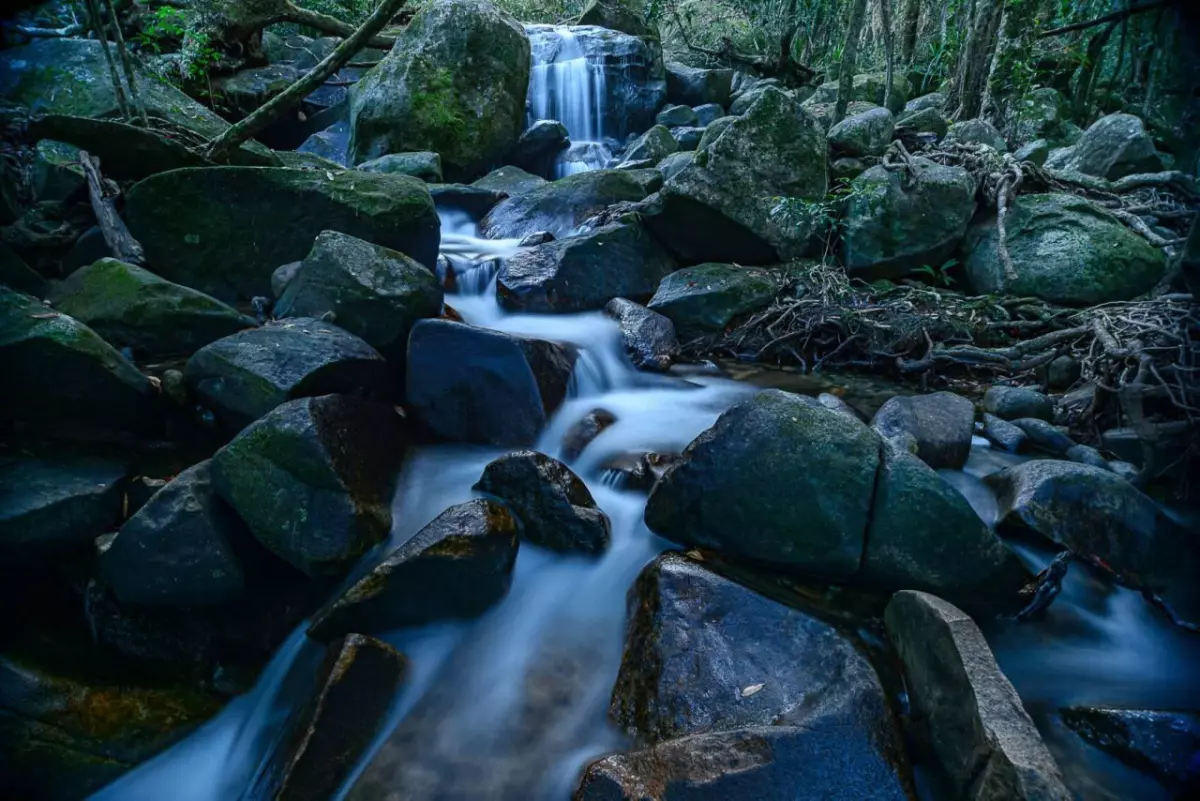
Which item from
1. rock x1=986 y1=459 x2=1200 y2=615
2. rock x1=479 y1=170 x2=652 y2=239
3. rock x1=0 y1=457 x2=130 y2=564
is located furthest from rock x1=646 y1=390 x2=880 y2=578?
rock x1=479 y1=170 x2=652 y2=239

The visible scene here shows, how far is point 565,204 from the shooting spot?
8.19 meters

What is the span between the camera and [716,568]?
298cm

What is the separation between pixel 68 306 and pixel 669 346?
4.67 meters

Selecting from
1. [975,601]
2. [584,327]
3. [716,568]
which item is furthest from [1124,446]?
[584,327]

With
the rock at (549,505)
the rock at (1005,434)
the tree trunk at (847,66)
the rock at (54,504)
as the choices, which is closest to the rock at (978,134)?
the tree trunk at (847,66)

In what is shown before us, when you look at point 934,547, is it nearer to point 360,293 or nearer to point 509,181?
point 360,293

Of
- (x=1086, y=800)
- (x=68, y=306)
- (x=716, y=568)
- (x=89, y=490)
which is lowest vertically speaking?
(x=1086, y=800)

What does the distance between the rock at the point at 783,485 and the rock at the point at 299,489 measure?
172cm

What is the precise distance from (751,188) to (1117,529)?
183 inches

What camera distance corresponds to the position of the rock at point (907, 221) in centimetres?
630

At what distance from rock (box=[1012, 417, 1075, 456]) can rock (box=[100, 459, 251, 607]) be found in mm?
4940

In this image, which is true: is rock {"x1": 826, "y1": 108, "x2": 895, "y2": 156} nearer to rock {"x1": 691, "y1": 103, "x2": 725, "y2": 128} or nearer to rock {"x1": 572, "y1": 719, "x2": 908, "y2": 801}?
rock {"x1": 691, "y1": 103, "x2": 725, "y2": 128}

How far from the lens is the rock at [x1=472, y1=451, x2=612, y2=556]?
11.1ft

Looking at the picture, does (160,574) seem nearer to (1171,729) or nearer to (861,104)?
(1171,729)
